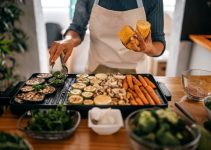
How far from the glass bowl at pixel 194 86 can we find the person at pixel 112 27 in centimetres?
27

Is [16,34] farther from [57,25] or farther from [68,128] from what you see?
[68,128]

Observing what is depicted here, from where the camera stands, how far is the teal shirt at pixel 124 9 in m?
1.64

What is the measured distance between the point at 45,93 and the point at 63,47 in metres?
0.36

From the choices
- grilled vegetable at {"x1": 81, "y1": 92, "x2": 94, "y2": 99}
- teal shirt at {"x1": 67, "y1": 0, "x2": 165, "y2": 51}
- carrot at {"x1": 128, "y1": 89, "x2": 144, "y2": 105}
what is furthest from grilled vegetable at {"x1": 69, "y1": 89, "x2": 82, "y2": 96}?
teal shirt at {"x1": 67, "y1": 0, "x2": 165, "y2": 51}

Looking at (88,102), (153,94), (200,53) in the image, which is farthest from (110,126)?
(200,53)

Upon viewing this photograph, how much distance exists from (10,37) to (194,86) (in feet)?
7.07

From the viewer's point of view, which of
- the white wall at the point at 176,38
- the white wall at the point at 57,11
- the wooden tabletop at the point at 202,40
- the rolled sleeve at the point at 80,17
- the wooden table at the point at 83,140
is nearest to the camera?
the wooden table at the point at 83,140

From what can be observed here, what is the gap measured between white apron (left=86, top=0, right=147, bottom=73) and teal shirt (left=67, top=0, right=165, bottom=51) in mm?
36

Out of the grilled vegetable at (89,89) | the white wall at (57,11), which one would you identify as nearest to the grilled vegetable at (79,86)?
the grilled vegetable at (89,89)

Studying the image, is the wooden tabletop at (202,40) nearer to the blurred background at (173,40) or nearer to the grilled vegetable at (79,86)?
the blurred background at (173,40)

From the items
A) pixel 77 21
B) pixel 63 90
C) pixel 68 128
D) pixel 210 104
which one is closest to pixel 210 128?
pixel 210 104

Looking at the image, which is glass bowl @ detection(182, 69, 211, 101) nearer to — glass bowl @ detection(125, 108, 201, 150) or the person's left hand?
the person's left hand

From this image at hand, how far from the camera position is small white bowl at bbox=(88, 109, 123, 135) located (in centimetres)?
95

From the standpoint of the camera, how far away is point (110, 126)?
955 mm
